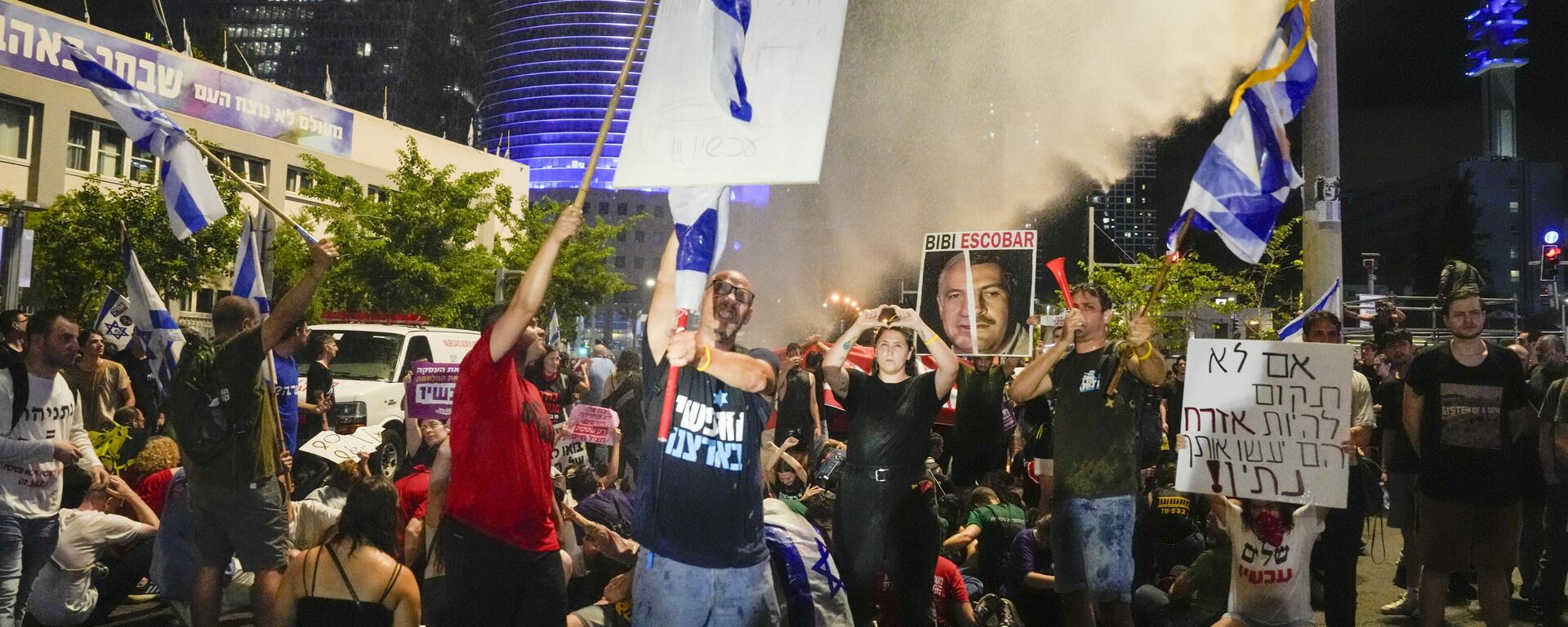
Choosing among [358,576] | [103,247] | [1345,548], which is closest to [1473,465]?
[1345,548]

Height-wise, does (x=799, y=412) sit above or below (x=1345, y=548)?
above

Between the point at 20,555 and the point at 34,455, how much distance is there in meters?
0.49

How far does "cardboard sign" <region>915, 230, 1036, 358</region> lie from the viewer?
7.02 meters

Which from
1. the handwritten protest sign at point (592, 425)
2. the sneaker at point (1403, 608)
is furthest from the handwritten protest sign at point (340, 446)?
the sneaker at point (1403, 608)

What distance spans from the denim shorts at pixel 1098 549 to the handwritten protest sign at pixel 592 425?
3.76 metres

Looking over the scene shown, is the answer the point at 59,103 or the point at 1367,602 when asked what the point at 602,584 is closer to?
the point at 1367,602

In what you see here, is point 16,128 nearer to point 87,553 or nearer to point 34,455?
point 87,553

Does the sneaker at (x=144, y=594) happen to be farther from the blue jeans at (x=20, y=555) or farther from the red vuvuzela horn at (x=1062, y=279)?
the red vuvuzela horn at (x=1062, y=279)

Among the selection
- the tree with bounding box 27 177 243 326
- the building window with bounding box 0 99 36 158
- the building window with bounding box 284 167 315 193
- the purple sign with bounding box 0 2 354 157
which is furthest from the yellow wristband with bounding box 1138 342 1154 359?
the building window with bounding box 284 167 315 193

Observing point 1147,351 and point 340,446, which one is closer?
point 1147,351

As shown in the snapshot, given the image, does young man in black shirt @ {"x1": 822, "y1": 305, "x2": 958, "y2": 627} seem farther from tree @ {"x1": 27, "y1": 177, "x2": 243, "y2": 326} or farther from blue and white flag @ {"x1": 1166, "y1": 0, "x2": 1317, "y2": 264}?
tree @ {"x1": 27, "y1": 177, "x2": 243, "y2": 326}

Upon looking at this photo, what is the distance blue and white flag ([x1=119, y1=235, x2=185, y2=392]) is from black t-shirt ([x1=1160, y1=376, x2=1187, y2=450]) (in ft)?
25.0

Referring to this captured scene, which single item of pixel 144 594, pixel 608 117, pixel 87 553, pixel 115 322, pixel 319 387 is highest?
pixel 608 117

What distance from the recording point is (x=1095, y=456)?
512 cm
